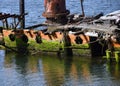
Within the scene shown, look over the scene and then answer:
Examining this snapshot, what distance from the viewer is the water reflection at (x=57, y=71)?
43125mm

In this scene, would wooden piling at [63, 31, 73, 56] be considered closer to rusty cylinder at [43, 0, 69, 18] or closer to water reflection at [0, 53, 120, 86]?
water reflection at [0, 53, 120, 86]

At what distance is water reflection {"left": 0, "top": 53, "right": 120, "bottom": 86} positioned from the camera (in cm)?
4312

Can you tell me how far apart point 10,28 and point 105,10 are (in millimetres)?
38845

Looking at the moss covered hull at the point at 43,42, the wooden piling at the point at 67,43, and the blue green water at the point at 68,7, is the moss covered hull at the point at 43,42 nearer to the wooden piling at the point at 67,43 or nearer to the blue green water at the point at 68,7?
the wooden piling at the point at 67,43

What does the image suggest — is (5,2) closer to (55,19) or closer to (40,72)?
(55,19)

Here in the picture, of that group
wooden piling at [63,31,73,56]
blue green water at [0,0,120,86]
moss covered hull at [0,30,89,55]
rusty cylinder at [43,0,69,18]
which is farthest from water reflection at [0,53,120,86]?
rusty cylinder at [43,0,69,18]

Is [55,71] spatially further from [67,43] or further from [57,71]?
[67,43]

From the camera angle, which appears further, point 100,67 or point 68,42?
point 68,42

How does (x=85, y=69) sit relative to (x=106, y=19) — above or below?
below

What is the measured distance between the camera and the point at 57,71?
47531 mm

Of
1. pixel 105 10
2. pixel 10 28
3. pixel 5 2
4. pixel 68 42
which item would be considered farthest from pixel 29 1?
pixel 68 42

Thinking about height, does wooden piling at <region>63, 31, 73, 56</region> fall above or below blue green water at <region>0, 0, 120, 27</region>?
above

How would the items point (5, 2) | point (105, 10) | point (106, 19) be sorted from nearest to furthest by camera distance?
point (106, 19)
point (105, 10)
point (5, 2)

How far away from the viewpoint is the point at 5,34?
2282 inches
